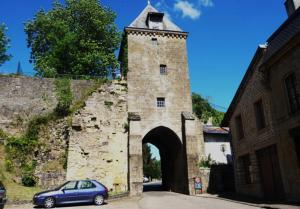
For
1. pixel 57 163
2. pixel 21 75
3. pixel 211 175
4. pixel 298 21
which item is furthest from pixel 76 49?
pixel 298 21

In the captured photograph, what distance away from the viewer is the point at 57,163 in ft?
63.9

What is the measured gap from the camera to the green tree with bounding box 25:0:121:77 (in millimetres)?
28875

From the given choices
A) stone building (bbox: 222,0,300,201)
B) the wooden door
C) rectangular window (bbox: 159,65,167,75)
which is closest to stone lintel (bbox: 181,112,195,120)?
rectangular window (bbox: 159,65,167,75)

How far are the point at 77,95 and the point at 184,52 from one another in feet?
33.0

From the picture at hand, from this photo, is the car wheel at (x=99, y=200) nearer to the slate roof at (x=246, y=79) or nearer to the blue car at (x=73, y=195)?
the blue car at (x=73, y=195)

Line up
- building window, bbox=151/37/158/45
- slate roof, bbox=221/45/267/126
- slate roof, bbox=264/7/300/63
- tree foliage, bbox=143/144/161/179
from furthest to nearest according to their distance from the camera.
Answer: tree foliage, bbox=143/144/161/179 < building window, bbox=151/37/158/45 < slate roof, bbox=221/45/267/126 < slate roof, bbox=264/7/300/63

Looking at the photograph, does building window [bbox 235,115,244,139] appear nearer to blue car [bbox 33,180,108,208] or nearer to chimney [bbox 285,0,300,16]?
chimney [bbox 285,0,300,16]

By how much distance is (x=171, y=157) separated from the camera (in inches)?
1025

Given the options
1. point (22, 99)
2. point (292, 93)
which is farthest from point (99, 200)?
point (22, 99)

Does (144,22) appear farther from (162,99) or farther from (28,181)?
(28,181)

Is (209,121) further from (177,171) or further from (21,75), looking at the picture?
(21,75)

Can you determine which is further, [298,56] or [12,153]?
[12,153]

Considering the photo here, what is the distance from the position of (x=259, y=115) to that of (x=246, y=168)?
A: 360 centimetres

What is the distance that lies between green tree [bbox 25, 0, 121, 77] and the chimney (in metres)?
17.4
